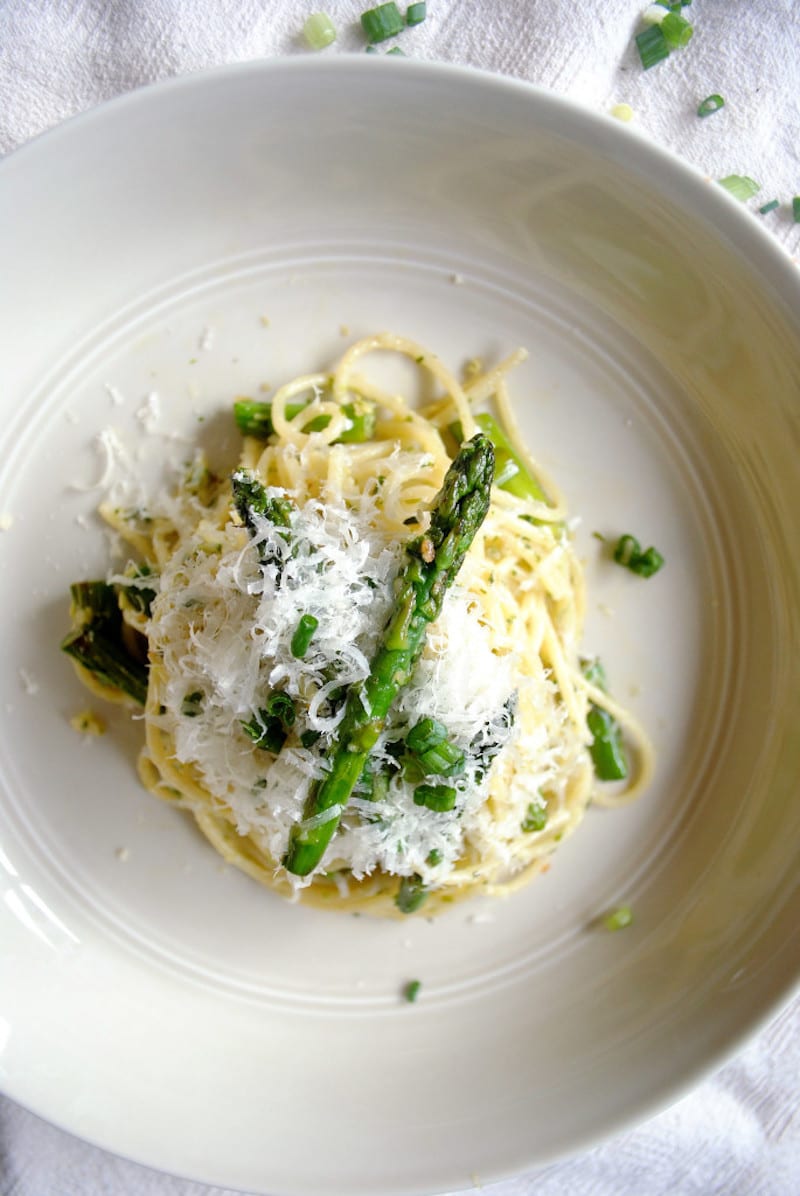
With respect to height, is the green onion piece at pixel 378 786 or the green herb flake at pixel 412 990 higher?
the green onion piece at pixel 378 786

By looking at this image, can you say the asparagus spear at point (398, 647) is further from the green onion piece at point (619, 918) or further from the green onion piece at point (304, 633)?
the green onion piece at point (619, 918)

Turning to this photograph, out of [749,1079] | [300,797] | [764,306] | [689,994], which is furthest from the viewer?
[749,1079]

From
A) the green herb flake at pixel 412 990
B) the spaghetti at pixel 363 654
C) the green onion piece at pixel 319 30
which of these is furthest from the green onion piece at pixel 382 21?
the green herb flake at pixel 412 990

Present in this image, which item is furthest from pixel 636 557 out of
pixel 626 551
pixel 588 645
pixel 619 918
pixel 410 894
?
pixel 410 894

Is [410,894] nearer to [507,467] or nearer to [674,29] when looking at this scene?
[507,467]

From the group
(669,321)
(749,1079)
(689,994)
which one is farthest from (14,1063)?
(669,321)

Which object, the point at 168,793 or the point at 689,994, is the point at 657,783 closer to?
the point at 689,994
